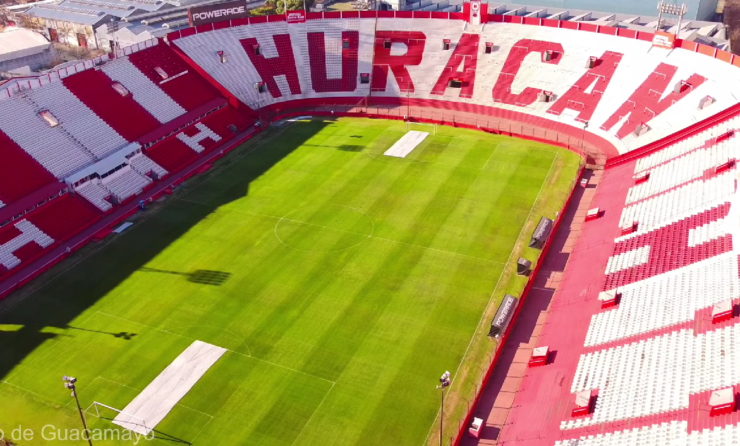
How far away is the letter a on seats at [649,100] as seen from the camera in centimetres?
6278

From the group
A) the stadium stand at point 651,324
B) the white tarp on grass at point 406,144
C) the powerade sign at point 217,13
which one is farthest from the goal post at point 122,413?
the powerade sign at point 217,13

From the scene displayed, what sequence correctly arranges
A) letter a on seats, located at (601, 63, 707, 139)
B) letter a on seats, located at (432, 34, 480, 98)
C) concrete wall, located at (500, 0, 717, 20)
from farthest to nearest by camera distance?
1. concrete wall, located at (500, 0, 717, 20)
2. letter a on seats, located at (432, 34, 480, 98)
3. letter a on seats, located at (601, 63, 707, 139)

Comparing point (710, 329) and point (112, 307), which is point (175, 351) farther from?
point (710, 329)

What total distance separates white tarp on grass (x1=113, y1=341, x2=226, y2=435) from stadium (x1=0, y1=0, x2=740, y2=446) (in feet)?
0.51

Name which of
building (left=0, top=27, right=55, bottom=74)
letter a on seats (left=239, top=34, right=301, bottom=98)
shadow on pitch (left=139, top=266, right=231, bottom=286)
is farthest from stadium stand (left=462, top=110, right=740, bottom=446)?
building (left=0, top=27, right=55, bottom=74)

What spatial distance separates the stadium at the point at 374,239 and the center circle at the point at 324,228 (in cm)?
23

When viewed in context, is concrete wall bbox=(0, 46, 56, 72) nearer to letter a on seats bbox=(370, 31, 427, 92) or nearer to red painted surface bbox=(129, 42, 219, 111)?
red painted surface bbox=(129, 42, 219, 111)

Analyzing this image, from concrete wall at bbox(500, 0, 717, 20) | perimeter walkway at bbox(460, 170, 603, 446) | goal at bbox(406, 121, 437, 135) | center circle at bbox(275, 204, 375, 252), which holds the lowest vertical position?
perimeter walkway at bbox(460, 170, 603, 446)

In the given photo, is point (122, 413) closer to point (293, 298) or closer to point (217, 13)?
point (293, 298)

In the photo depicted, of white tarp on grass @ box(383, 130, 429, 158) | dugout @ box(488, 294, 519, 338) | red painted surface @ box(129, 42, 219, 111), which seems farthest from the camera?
red painted surface @ box(129, 42, 219, 111)

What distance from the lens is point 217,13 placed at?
258 ft

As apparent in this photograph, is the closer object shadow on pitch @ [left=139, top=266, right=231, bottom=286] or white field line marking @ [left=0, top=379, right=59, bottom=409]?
white field line marking @ [left=0, top=379, right=59, bottom=409]

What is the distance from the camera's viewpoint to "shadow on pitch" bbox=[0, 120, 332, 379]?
39250mm

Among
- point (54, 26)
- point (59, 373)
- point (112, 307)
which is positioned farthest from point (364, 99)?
point (54, 26)
